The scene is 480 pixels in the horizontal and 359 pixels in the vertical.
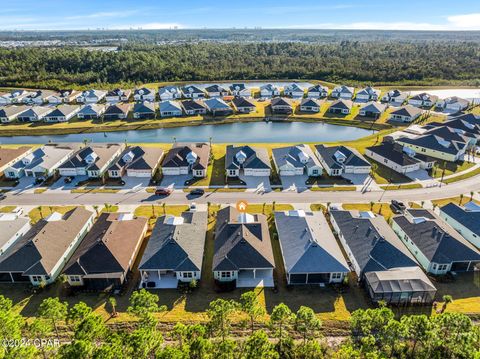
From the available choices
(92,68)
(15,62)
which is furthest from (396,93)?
(15,62)

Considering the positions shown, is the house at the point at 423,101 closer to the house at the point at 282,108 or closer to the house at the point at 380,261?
the house at the point at 282,108

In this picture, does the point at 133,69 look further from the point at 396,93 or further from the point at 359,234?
the point at 359,234

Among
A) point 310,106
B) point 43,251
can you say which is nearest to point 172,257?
point 43,251

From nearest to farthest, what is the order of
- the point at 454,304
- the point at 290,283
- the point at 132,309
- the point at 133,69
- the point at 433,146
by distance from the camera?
the point at 132,309 → the point at 454,304 → the point at 290,283 → the point at 433,146 → the point at 133,69

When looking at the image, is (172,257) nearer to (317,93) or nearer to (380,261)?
(380,261)

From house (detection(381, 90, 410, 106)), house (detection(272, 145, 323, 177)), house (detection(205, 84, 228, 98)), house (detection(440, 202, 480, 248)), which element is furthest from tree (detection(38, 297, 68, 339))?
house (detection(381, 90, 410, 106))

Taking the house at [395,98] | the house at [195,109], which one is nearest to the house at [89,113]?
the house at [195,109]
